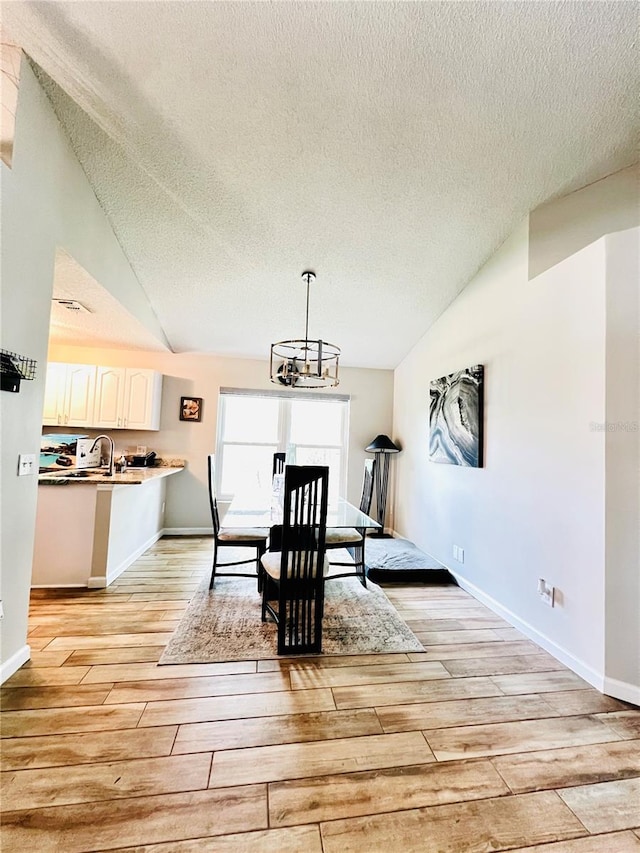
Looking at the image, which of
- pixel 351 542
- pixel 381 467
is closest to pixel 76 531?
pixel 351 542

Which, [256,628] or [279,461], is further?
[279,461]

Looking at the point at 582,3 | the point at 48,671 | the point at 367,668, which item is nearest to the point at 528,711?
the point at 367,668

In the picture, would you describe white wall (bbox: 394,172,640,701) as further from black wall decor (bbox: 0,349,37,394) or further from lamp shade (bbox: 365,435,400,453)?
black wall decor (bbox: 0,349,37,394)

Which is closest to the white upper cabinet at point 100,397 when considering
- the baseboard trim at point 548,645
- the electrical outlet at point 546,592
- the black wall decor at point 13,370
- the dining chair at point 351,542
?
the black wall decor at point 13,370

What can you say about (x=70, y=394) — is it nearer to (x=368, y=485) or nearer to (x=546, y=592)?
(x=368, y=485)

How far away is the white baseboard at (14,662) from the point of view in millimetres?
1917

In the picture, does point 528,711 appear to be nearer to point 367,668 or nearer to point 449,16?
point 367,668

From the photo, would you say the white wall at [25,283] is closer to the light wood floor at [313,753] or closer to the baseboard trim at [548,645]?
the light wood floor at [313,753]

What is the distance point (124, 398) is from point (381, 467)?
3560 mm

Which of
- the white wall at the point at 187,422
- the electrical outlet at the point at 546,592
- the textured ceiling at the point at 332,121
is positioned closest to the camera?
the textured ceiling at the point at 332,121

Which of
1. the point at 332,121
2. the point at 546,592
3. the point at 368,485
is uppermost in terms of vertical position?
the point at 332,121

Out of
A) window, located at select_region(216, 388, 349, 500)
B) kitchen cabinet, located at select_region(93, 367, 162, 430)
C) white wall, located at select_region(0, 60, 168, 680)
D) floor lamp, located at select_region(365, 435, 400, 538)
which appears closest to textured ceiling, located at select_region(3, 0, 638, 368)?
white wall, located at select_region(0, 60, 168, 680)

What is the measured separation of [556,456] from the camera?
2410 mm

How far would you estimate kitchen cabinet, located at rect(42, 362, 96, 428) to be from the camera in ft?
14.5
